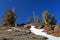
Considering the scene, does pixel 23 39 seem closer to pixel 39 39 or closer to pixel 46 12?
pixel 39 39

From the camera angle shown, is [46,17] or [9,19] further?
[46,17]

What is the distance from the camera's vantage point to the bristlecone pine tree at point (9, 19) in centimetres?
5025

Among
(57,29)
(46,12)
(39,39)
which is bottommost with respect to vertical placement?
(39,39)

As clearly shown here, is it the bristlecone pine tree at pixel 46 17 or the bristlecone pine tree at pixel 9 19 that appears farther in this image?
the bristlecone pine tree at pixel 46 17

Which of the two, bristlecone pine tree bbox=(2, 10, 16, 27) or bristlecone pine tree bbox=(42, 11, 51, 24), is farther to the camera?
bristlecone pine tree bbox=(42, 11, 51, 24)

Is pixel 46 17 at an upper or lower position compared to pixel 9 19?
upper

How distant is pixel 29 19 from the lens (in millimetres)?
70125

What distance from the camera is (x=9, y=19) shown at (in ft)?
165

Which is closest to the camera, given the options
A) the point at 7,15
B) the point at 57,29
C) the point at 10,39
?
the point at 10,39

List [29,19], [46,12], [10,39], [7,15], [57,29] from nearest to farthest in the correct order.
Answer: [10,39]
[57,29]
[7,15]
[46,12]
[29,19]

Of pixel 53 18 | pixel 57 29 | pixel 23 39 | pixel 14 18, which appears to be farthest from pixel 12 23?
pixel 23 39

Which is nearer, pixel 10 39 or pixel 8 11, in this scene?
pixel 10 39

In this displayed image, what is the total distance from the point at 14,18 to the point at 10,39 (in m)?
26.8

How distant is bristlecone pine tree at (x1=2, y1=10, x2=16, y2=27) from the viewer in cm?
5025
